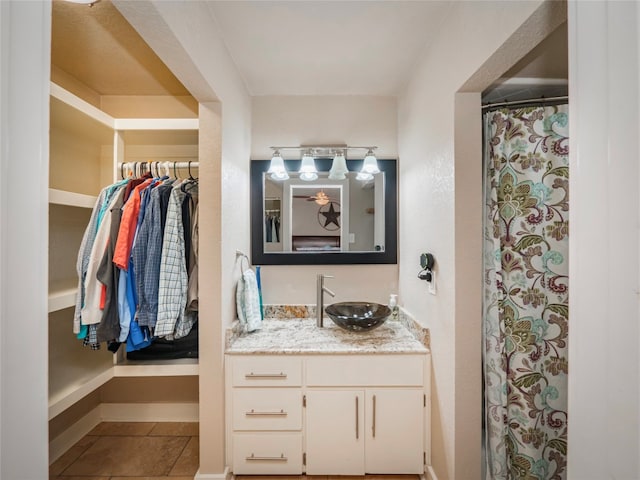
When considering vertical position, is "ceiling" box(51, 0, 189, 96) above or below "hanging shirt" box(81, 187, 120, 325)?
above

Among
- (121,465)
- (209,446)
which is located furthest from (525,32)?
(121,465)

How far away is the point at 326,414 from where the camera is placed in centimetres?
173

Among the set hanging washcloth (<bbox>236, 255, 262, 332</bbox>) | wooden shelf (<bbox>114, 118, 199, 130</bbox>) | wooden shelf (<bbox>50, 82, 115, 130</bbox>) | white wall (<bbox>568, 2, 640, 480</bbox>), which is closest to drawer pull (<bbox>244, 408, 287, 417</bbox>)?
hanging washcloth (<bbox>236, 255, 262, 332</bbox>)

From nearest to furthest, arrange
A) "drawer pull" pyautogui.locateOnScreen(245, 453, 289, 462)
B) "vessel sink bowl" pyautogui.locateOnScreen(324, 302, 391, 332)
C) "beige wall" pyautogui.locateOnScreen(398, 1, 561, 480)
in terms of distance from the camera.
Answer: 1. "beige wall" pyautogui.locateOnScreen(398, 1, 561, 480)
2. "drawer pull" pyautogui.locateOnScreen(245, 453, 289, 462)
3. "vessel sink bowl" pyautogui.locateOnScreen(324, 302, 391, 332)

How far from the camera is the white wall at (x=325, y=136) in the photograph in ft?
7.79

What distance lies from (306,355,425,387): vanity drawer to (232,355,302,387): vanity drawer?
0.08 meters

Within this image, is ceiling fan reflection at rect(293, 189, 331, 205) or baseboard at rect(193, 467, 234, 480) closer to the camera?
baseboard at rect(193, 467, 234, 480)

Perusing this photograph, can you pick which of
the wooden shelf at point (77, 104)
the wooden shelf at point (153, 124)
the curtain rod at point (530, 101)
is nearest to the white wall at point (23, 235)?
the wooden shelf at point (77, 104)

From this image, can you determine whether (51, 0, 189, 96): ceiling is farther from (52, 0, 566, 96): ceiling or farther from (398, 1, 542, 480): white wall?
(398, 1, 542, 480): white wall

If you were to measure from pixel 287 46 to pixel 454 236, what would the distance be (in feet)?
4.65

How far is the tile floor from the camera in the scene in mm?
1802

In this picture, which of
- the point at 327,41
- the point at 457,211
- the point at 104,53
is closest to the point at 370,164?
the point at 327,41

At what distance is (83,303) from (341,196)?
174 cm

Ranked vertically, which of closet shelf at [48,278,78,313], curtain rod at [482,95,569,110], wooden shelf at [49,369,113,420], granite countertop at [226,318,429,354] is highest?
curtain rod at [482,95,569,110]
